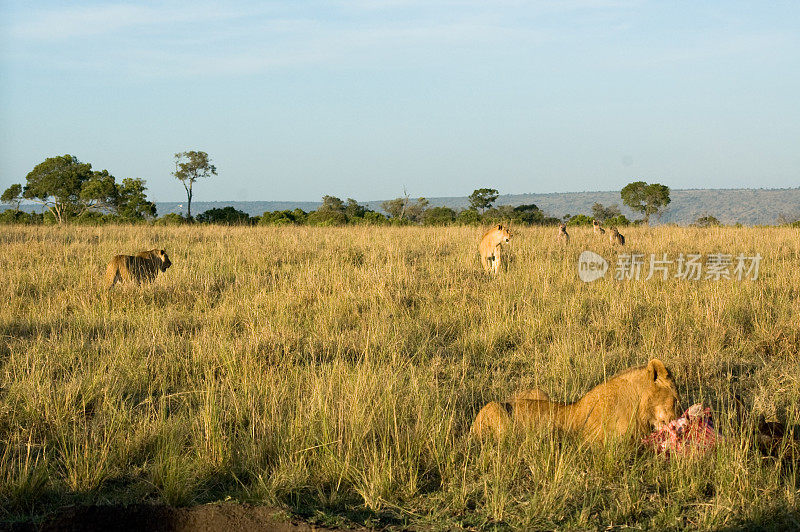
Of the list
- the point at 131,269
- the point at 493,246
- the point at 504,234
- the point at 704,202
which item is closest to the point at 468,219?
the point at 493,246

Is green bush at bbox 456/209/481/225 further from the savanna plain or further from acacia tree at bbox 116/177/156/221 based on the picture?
acacia tree at bbox 116/177/156/221

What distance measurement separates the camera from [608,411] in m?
3.28

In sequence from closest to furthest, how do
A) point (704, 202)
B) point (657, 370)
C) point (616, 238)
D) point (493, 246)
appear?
1. point (657, 370)
2. point (493, 246)
3. point (616, 238)
4. point (704, 202)

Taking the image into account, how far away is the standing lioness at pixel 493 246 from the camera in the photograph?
30.3 feet

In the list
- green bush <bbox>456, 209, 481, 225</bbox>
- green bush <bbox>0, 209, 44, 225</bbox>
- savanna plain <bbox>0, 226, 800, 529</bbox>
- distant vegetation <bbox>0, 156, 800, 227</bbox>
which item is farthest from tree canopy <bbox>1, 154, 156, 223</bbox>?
savanna plain <bbox>0, 226, 800, 529</bbox>

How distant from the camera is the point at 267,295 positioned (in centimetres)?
745

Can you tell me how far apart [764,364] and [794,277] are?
3753 millimetres

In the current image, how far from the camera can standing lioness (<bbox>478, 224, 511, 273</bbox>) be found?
364 inches

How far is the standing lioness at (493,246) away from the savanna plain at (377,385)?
241 mm

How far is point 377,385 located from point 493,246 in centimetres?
569

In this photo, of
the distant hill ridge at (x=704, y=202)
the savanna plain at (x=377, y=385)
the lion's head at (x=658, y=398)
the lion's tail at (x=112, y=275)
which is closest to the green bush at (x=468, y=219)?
the savanna plain at (x=377, y=385)

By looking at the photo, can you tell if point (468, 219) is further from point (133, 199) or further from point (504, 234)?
point (133, 199)

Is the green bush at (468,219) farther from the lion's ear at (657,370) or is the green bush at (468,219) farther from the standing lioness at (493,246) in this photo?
the lion's ear at (657,370)

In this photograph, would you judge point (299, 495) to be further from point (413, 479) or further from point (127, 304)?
point (127, 304)
